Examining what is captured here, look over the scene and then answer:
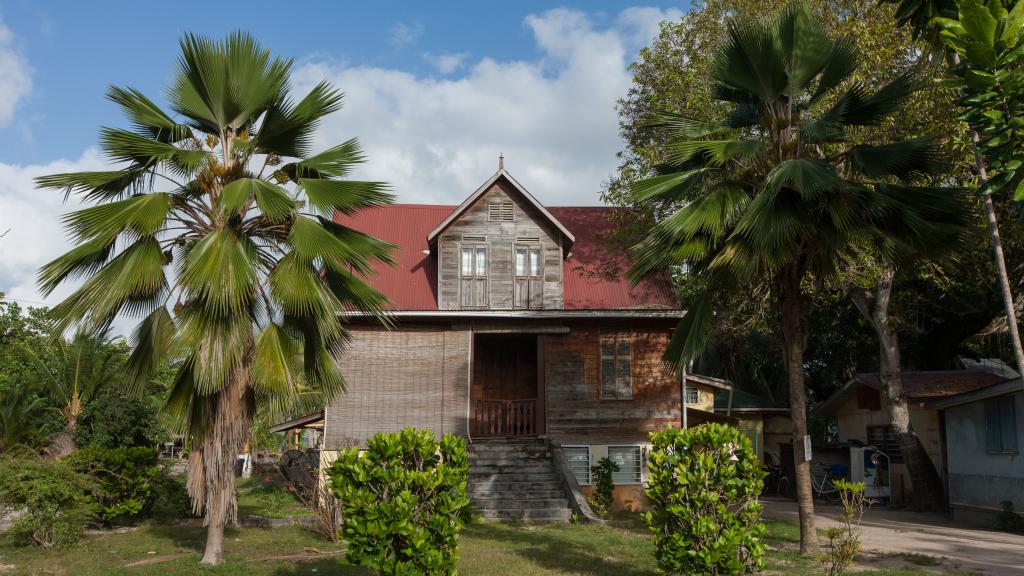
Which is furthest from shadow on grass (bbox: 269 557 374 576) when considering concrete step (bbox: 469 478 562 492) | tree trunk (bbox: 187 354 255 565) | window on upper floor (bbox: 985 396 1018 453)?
window on upper floor (bbox: 985 396 1018 453)

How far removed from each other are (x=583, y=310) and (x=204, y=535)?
9408 mm

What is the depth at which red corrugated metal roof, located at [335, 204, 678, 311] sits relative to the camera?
19.3 meters

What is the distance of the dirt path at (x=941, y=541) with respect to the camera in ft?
37.4

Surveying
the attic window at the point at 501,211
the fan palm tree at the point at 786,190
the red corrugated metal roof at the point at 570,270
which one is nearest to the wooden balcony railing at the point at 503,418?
the red corrugated metal roof at the point at 570,270

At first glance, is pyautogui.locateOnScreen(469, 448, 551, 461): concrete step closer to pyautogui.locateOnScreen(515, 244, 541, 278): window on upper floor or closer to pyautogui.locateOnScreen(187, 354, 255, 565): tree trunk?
pyautogui.locateOnScreen(515, 244, 541, 278): window on upper floor

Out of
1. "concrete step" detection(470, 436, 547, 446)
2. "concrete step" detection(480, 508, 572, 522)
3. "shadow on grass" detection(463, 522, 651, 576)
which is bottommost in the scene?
"shadow on grass" detection(463, 522, 651, 576)

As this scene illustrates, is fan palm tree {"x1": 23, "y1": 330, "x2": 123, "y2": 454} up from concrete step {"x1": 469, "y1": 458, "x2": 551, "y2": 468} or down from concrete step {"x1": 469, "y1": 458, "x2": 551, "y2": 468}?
up

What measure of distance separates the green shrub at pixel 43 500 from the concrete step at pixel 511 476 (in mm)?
7635

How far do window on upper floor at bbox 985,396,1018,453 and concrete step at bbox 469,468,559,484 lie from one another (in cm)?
939

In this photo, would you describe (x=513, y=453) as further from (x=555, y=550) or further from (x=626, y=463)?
(x=555, y=550)

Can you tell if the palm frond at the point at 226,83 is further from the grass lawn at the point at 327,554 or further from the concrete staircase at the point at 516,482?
the concrete staircase at the point at 516,482

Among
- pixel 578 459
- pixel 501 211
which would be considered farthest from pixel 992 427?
pixel 501 211

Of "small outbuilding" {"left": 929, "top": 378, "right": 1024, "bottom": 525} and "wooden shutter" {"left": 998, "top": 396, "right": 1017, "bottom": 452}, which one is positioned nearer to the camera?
"small outbuilding" {"left": 929, "top": 378, "right": 1024, "bottom": 525}

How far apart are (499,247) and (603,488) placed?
6174 millimetres
